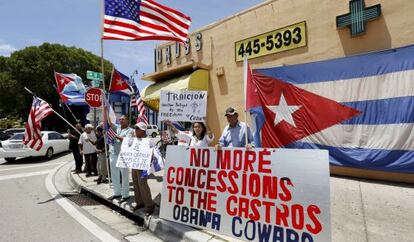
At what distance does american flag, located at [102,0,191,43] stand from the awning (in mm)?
4639

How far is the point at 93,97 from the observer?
8680 mm

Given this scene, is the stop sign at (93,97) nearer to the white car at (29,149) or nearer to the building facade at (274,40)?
the building facade at (274,40)

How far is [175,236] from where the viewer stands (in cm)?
468

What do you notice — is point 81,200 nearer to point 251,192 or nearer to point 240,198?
point 240,198

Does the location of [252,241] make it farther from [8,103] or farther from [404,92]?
[8,103]

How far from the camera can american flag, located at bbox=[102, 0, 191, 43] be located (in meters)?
6.82

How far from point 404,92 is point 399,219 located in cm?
313

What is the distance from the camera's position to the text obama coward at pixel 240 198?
3.66 m

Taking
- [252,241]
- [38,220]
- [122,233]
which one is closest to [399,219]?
[252,241]

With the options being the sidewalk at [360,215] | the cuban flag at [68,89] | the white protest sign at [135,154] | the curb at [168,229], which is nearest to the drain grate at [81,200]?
the sidewalk at [360,215]

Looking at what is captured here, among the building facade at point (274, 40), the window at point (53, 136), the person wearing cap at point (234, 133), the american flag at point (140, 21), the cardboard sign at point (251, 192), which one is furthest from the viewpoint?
the window at point (53, 136)

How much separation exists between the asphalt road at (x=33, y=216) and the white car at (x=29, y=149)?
5.09m

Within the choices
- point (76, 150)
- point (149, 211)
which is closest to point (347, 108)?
point (149, 211)

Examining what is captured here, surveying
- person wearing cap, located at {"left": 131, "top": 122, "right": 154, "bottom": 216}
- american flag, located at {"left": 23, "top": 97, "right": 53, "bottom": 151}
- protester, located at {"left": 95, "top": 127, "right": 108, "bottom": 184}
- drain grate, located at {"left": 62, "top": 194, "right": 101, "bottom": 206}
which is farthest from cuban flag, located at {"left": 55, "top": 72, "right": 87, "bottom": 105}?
person wearing cap, located at {"left": 131, "top": 122, "right": 154, "bottom": 216}
